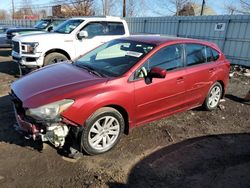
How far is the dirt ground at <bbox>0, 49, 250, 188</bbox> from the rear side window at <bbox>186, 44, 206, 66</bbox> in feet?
4.11

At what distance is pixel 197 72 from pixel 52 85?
9.14 ft

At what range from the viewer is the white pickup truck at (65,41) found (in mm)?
7574

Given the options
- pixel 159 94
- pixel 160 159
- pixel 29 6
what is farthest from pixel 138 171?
pixel 29 6

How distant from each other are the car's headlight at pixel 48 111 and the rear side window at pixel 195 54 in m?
2.65

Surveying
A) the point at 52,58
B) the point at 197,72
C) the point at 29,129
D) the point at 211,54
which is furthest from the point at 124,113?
the point at 52,58

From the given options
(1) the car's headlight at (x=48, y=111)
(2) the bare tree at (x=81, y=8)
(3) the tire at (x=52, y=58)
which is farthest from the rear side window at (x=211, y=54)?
(2) the bare tree at (x=81, y=8)

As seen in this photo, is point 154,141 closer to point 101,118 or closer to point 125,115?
point 125,115

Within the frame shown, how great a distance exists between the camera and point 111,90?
3580mm

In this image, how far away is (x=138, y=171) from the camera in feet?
11.1

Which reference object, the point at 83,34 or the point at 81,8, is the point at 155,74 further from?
the point at 81,8

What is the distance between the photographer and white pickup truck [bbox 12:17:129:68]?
7574 millimetres

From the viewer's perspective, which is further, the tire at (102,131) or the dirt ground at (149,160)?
the tire at (102,131)

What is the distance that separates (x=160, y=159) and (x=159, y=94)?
1096 mm

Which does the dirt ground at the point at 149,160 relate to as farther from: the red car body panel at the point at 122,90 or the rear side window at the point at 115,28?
the rear side window at the point at 115,28
